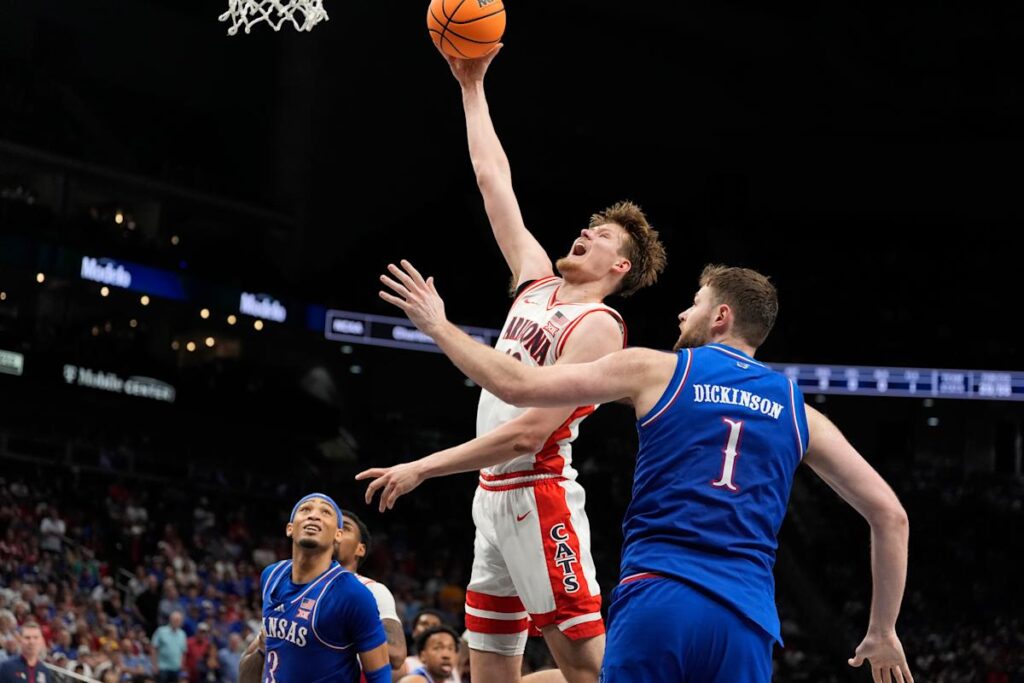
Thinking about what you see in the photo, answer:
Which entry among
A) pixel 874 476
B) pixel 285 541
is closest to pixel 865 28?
pixel 285 541

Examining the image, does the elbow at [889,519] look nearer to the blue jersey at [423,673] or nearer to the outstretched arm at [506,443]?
the outstretched arm at [506,443]

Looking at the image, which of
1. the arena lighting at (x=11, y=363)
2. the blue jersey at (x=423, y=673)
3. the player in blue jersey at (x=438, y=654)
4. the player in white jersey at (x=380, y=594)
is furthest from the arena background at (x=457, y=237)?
the player in white jersey at (x=380, y=594)

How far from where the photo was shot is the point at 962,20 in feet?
96.8

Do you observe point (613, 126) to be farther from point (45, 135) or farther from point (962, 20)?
point (45, 135)

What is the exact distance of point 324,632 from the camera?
21.4 ft

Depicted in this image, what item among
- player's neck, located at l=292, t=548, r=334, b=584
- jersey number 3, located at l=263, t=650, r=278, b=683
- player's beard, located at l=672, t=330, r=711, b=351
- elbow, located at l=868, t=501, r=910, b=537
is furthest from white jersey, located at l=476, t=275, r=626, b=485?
jersey number 3, located at l=263, t=650, r=278, b=683

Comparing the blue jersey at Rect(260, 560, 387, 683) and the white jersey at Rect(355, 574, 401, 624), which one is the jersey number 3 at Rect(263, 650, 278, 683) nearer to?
the blue jersey at Rect(260, 560, 387, 683)

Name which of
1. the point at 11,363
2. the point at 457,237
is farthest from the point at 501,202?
the point at 457,237

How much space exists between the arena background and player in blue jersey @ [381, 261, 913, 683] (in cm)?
1949

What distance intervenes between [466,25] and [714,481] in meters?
3.06

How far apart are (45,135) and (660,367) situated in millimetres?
23617

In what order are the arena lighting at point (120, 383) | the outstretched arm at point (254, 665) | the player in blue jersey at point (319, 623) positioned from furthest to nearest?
the arena lighting at point (120, 383)
the outstretched arm at point (254, 665)
the player in blue jersey at point (319, 623)

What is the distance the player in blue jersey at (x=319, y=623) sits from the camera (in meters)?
6.50

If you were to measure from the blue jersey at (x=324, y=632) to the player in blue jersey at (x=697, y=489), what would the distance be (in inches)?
104
